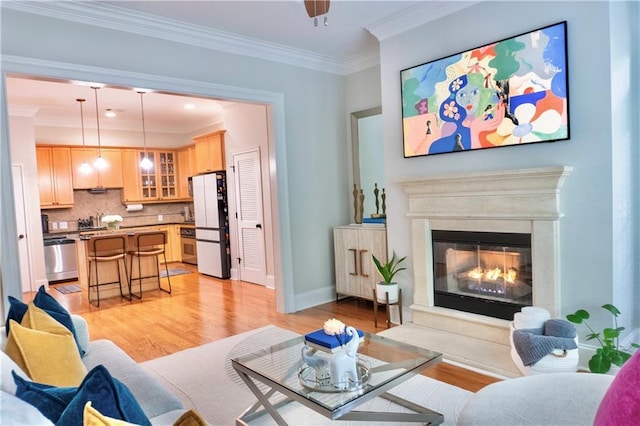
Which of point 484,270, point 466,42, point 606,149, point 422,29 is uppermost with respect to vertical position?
point 422,29

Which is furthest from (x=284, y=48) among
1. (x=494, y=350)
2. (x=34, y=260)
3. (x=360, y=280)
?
(x=34, y=260)

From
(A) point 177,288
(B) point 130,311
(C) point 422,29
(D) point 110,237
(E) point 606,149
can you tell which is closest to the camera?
(E) point 606,149

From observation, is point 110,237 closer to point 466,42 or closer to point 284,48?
point 284,48

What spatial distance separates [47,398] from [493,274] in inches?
129

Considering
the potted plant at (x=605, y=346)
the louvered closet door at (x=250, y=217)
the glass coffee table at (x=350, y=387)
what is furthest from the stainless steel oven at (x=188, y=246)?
the potted plant at (x=605, y=346)

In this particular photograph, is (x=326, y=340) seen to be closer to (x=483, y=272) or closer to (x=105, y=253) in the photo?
(x=483, y=272)

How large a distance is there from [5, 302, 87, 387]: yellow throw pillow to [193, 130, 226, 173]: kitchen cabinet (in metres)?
5.29

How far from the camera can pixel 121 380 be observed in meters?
1.97

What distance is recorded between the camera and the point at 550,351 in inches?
98.9

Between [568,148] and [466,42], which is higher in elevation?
[466,42]

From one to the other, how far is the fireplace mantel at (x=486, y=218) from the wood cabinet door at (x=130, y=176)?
6298 millimetres

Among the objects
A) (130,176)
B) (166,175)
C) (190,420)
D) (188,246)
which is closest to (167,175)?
(166,175)

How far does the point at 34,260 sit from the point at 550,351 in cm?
726

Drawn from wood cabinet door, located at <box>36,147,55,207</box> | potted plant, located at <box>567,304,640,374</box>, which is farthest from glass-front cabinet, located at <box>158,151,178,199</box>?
potted plant, located at <box>567,304,640,374</box>
